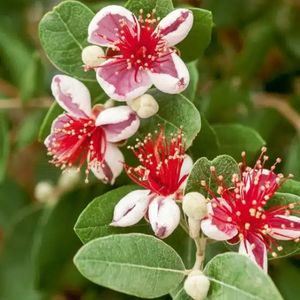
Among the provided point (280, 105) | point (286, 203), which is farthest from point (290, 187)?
point (280, 105)

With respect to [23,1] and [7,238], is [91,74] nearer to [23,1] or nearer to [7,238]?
[7,238]

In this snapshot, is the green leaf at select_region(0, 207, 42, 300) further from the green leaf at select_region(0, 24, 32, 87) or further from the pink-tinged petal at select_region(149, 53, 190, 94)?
the pink-tinged petal at select_region(149, 53, 190, 94)

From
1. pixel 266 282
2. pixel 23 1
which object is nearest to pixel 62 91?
pixel 266 282

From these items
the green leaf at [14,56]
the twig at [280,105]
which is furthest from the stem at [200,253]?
the green leaf at [14,56]

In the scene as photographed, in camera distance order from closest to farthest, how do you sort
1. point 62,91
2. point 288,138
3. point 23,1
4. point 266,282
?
point 266,282 < point 62,91 < point 288,138 < point 23,1

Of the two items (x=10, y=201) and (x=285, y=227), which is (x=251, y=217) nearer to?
(x=285, y=227)

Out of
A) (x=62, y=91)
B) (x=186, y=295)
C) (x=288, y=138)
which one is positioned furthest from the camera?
(x=288, y=138)

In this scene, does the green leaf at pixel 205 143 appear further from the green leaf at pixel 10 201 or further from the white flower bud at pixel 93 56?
the green leaf at pixel 10 201
